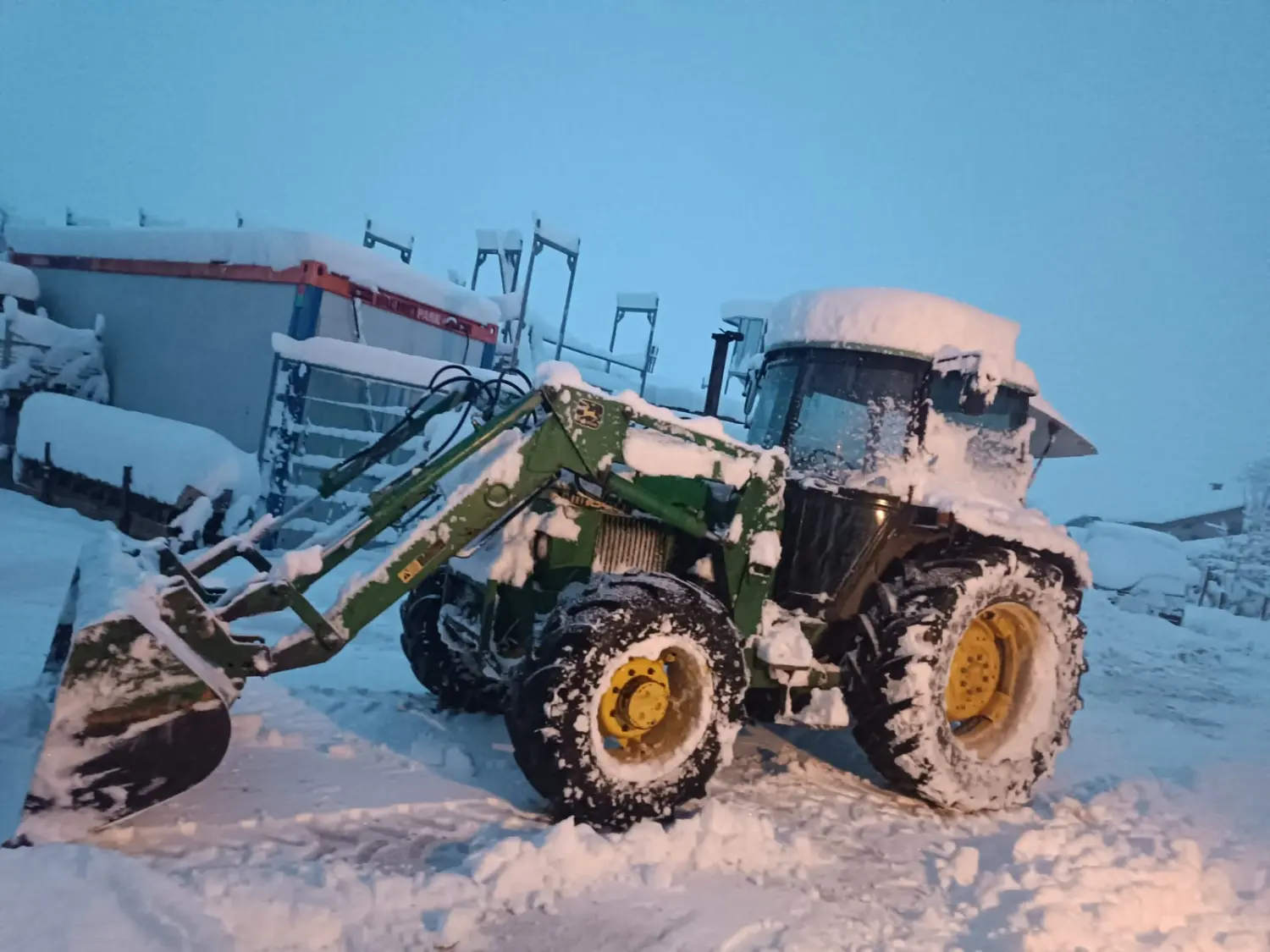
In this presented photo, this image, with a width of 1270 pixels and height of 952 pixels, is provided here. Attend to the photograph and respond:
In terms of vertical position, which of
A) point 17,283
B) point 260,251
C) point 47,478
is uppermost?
point 260,251

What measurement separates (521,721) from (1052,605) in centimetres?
287

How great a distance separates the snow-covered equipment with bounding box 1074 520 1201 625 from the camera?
55.5 feet

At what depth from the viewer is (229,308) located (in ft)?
35.2

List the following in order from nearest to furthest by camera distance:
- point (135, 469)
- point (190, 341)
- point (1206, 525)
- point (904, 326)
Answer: point (904, 326)
point (135, 469)
point (190, 341)
point (1206, 525)

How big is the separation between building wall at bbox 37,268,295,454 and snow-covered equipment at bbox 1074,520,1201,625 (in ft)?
48.8

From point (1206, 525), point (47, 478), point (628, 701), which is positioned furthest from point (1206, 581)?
point (47, 478)

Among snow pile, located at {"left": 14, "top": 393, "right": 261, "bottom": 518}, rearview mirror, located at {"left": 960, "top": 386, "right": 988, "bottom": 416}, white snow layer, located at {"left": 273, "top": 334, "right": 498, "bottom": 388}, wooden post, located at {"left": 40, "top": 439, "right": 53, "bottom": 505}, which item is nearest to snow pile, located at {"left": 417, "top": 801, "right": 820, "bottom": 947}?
rearview mirror, located at {"left": 960, "top": 386, "right": 988, "bottom": 416}

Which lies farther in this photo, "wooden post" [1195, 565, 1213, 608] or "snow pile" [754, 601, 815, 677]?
"wooden post" [1195, 565, 1213, 608]

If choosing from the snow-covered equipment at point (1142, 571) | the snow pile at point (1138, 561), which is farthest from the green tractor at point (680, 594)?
the snow pile at point (1138, 561)

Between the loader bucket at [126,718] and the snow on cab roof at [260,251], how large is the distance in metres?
8.26

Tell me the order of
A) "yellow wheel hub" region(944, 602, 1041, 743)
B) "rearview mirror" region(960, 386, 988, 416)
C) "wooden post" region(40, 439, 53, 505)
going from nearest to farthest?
"rearview mirror" region(960, 386, 988, 416), "yellow wheel hub" region(944, 602, 1041, 743), "wooden post" region(40, 439, 53, 505)

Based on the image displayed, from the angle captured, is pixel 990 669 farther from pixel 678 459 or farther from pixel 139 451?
pixel 139 451

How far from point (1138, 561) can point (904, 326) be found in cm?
1616

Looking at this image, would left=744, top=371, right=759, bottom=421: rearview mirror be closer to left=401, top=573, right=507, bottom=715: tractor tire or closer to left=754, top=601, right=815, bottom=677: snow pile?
left=754, top=601, right=815, bottom=677: snow pile
